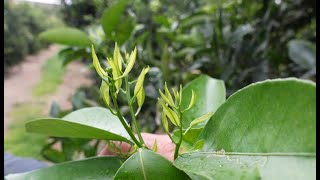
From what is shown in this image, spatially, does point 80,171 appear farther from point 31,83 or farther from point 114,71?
point 31,83

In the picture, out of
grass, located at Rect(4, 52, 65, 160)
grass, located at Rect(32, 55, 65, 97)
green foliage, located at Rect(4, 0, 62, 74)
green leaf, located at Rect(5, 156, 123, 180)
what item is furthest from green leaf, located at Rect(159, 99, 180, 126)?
green foliage, located at Rect(4, 0, 62, 74)

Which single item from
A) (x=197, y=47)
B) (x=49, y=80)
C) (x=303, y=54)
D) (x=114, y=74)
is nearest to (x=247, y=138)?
(x=114, y=74)

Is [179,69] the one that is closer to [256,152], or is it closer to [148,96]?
[148,96]

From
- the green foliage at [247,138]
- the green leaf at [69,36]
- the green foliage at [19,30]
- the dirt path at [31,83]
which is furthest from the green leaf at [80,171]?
the green foliage at [19,30]

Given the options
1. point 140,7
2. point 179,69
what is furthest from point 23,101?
point 179,69

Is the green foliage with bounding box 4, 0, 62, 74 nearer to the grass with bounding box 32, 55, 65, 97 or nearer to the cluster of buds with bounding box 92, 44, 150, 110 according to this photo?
the grass with bounding box 32, 55, 65, 97

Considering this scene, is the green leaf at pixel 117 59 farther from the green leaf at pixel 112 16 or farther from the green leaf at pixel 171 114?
the green leaf at pixel 112 16

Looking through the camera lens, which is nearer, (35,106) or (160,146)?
(160,146)
